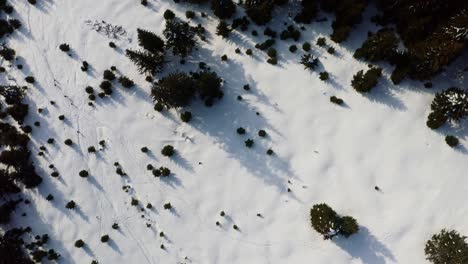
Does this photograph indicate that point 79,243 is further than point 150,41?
No

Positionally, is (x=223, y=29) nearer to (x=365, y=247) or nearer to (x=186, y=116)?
(x=186, y=116)

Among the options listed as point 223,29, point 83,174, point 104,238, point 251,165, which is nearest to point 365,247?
point 251,165

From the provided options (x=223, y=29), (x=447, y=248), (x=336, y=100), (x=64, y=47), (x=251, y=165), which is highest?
(x=223, y=29)

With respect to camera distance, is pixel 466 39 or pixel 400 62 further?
pixel 400 62

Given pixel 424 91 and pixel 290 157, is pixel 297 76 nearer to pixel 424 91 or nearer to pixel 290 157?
pixel 290 157

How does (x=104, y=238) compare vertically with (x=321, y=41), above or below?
below

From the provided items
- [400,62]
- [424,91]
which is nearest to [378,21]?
[400,62]

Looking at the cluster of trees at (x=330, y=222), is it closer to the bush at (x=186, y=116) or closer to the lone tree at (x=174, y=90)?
the bush at (x=186, y=116)
